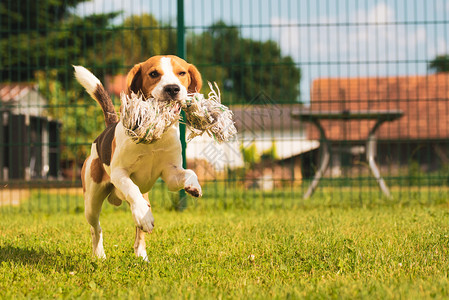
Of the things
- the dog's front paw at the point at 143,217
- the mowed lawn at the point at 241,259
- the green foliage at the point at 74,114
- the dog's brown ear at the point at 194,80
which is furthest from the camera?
the green foliage at the point at 74,114

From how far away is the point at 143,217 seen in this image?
318cm

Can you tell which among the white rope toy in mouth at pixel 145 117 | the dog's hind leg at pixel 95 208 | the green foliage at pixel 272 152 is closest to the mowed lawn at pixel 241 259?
the dog's hind leg at pixel 95 208

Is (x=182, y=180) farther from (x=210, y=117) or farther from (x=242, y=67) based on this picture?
(x=242, y=67)

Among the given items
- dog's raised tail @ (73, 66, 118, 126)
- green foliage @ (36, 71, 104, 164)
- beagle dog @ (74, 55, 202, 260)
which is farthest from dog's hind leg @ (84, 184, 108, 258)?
green foliage @ (36, 71, 104, 164)

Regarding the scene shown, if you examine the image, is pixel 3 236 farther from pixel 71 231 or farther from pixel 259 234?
pixel 259 234

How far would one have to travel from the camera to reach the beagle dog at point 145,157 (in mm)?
3484

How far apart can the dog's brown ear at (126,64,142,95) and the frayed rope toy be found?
0.29 ft

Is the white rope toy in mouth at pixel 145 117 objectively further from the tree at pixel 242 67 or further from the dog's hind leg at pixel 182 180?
the tree at pixel 242 67

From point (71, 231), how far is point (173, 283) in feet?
9.19

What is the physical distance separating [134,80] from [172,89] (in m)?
Result: 0.43

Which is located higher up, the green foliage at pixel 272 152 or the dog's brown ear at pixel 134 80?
the dog's brown ear at pixel 134 80

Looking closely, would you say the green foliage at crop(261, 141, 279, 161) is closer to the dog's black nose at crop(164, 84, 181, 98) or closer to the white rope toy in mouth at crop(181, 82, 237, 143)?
the white rope toy in mouth at crop(181, 82, 237, 143)

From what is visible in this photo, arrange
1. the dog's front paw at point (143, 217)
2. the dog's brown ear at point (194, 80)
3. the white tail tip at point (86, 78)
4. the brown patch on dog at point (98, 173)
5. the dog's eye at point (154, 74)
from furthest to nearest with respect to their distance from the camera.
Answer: the white tail tip at point (86, 78) → the brown patch on dog at point (98, 173) → the dog's brown ear at point (194, 80) → the dog's eye at point (154, 74) → the dog's front paw at point (143, 217)

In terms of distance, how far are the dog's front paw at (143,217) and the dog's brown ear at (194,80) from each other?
106cm
